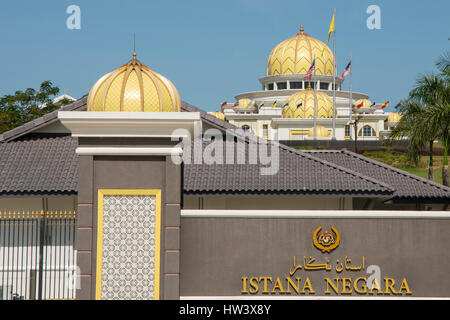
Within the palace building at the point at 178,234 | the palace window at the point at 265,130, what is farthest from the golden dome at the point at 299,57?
the palace building at the point at 178,234

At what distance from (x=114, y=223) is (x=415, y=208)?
15.6 metres

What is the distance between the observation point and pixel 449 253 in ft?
40.2

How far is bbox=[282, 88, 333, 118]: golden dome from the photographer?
66.8m

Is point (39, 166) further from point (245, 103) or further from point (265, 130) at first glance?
point (245, 103)

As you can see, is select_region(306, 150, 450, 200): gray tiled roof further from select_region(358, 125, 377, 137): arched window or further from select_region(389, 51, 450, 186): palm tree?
select_region(358, 125, 377, 137): arched window

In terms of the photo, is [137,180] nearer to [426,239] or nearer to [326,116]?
[426,239]

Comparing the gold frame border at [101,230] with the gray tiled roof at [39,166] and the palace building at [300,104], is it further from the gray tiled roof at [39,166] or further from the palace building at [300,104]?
the palace building at [300,104]

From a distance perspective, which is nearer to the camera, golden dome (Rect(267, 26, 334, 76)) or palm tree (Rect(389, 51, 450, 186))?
palm tree (Rect(389, 51, 450, 186))

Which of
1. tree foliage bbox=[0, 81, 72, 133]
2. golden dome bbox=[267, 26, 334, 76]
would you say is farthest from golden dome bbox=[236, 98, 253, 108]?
tree foliage bbox=[0, 81, 72, 133]

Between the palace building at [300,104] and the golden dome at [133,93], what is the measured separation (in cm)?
5221

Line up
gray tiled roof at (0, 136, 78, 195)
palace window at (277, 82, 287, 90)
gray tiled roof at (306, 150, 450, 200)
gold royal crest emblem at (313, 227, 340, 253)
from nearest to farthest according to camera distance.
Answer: gold royal crest emblem at (313, 227, 340, 253)
gray tiled roof at (0, 136, 78, 195)
gray tiled roof at (306, 150, 450, 200)
palace window at (277, 82, 287, 90)

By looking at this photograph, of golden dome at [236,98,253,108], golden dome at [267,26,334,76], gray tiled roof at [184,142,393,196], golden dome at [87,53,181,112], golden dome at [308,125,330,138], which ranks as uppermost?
golden dome at [267,26,334,76]
